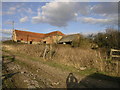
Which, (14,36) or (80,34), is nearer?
(80,34)

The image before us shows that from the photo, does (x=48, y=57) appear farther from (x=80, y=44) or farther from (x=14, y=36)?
(x=14, y=36)

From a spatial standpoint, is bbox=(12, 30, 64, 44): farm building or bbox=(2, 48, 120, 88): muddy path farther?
bbox=(12, 30, 64, 44): farm building

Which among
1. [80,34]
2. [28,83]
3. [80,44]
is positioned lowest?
[28,83]

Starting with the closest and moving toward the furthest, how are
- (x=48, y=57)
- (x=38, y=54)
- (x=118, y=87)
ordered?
(x=118, y=87) → (x=48, y=57) → (x=38, y=54)

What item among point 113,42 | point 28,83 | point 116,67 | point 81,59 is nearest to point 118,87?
point 116,67

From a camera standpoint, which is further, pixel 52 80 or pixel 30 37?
pixel 30 37

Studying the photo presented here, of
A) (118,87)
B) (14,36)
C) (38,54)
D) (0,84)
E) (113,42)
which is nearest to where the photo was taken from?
(0,84)

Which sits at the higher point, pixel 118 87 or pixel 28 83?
pixel 28 83

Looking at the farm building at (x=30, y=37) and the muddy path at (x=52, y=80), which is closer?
the muddy path at (x=52, y=80)

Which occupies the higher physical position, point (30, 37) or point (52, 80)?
point (30, 37)

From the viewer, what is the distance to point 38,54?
14.4m

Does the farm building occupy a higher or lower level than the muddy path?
higher

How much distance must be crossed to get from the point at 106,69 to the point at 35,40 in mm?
51882

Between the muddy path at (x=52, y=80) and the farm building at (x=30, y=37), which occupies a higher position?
the farm building at (x=30, y=37)
